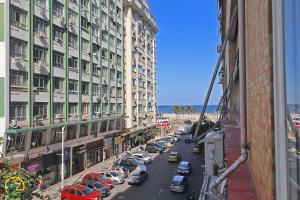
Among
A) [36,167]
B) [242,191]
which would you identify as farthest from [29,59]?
[242,191]

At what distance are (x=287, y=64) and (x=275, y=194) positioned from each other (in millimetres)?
1224

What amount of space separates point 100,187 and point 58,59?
1340 centimetres

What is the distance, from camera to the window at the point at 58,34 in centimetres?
3234

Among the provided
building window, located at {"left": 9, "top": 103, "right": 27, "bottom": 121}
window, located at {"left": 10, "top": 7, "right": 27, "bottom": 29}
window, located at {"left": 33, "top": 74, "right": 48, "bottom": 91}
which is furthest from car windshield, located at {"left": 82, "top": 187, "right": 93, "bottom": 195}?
window, located at {"left": 10, "top": 7, "right": 27, "bottom": 29}

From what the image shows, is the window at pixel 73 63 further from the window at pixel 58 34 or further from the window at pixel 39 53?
the window at pixel 39 53

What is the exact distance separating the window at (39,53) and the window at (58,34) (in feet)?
8.33

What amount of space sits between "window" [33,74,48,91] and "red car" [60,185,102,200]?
934 centimetres

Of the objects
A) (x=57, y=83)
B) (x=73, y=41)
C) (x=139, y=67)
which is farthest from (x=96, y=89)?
(x=139, y=67)

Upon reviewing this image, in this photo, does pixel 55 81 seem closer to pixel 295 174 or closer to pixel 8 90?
pixel 8 90

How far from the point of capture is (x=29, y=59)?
27.7 meters

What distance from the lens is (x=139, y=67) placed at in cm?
6331

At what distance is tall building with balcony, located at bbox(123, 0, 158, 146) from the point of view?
57531mm

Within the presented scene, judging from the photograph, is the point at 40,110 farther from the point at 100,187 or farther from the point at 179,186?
the point at 179,186

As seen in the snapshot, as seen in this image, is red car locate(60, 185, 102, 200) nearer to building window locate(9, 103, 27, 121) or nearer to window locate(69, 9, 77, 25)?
building window locate(9, 103, 27, 121)
